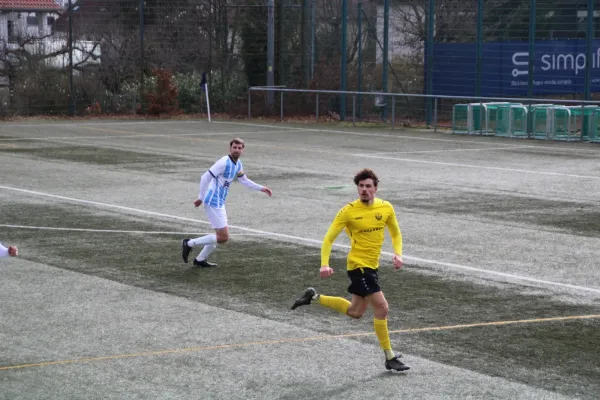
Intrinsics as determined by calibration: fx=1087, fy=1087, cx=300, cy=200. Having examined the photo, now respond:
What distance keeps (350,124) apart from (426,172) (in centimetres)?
1390

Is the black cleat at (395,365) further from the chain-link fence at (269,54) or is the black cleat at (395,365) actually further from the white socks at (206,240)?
the chain-link fence at (269,54)

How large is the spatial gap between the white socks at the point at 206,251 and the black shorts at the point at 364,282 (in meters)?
4.83

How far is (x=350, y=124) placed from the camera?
38406 millimetres

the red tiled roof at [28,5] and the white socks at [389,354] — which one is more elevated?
the red tiled roof at [28,5]

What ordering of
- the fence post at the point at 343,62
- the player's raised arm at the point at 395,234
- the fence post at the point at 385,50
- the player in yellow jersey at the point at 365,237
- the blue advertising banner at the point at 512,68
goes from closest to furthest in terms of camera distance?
the player in yellow jersey at the point at 365,237
the player's raised arm at the point at 395,234
the blue advertising banner at the point at 512,68
the fence post at the point at 385,50
the fence post at the point at 343,62

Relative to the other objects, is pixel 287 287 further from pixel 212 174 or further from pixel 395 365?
pixel 395 365

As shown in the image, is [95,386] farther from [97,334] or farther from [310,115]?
[310,115]

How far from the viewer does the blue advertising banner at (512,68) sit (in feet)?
117

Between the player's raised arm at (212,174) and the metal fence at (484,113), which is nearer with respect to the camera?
the player's raised arm at (212,174)

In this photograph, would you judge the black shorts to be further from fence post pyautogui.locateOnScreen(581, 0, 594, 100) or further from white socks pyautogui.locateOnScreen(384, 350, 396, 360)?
fence post pyautogui.locateOnScreen(581, 0, 594, 100)

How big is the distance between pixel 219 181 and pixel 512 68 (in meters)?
24.6

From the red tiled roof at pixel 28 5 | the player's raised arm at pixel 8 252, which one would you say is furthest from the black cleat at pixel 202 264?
the red tiled roof at pixel 28 5

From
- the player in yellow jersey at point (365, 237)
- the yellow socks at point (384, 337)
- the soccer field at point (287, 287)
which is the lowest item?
the soccer field at point (287, 287)

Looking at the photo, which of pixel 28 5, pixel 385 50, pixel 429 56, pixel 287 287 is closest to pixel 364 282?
pixel 287 287
